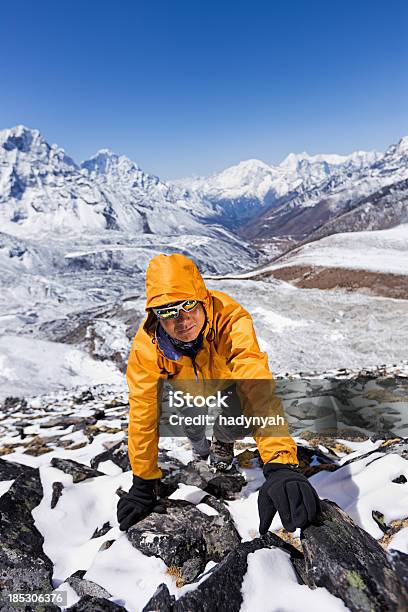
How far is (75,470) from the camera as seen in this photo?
592 centimetres

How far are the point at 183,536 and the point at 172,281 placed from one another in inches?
106

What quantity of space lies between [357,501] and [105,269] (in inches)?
7216

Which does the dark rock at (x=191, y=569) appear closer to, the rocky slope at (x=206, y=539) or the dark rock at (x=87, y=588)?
the rocky slope at (x=206, y=539)

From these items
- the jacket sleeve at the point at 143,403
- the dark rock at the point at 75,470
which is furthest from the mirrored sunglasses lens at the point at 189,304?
the dark rock at the point at 75,470

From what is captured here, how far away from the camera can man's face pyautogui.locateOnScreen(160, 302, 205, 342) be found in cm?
380

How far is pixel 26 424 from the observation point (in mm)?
11906

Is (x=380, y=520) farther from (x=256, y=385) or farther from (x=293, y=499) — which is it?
(x=256, y=385)

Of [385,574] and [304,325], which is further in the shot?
[304,325]

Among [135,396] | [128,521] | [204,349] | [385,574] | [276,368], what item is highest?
[204,349]

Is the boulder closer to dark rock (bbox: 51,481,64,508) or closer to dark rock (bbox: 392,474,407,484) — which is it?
dark rock (bbox: 51,481,64,508)

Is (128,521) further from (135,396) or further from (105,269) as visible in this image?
(105,269)

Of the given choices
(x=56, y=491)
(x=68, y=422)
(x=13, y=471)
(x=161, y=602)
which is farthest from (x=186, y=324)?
(x=68, y=422)

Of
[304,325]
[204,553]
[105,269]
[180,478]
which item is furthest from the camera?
[105,269]

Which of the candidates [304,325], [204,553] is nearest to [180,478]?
[204,553]
